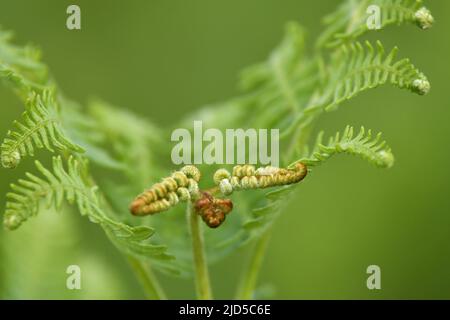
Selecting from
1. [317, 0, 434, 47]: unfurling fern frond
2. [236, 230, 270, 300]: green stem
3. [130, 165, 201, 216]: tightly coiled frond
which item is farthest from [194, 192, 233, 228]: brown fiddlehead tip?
[317, 0, 434, 47]: unfurling fern frond

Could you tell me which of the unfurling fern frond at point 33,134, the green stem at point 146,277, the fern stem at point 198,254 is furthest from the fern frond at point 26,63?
the fern stem at point 198,254

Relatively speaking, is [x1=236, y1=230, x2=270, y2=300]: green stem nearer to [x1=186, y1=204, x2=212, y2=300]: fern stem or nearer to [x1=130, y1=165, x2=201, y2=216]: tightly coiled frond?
[x1=186, y1=204, x2=212, y2=300]: fern stem

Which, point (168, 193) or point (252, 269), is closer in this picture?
point (168, 193)

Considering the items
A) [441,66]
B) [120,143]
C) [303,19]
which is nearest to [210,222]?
[120,143]

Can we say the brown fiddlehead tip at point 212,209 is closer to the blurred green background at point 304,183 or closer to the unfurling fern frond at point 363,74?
the unfurling fern frond at point 363,74

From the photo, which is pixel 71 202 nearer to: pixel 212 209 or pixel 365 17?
pixel 212 209

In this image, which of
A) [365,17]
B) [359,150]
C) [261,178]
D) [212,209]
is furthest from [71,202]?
[365,17]

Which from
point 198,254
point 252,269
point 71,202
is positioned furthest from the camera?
point 252,269
